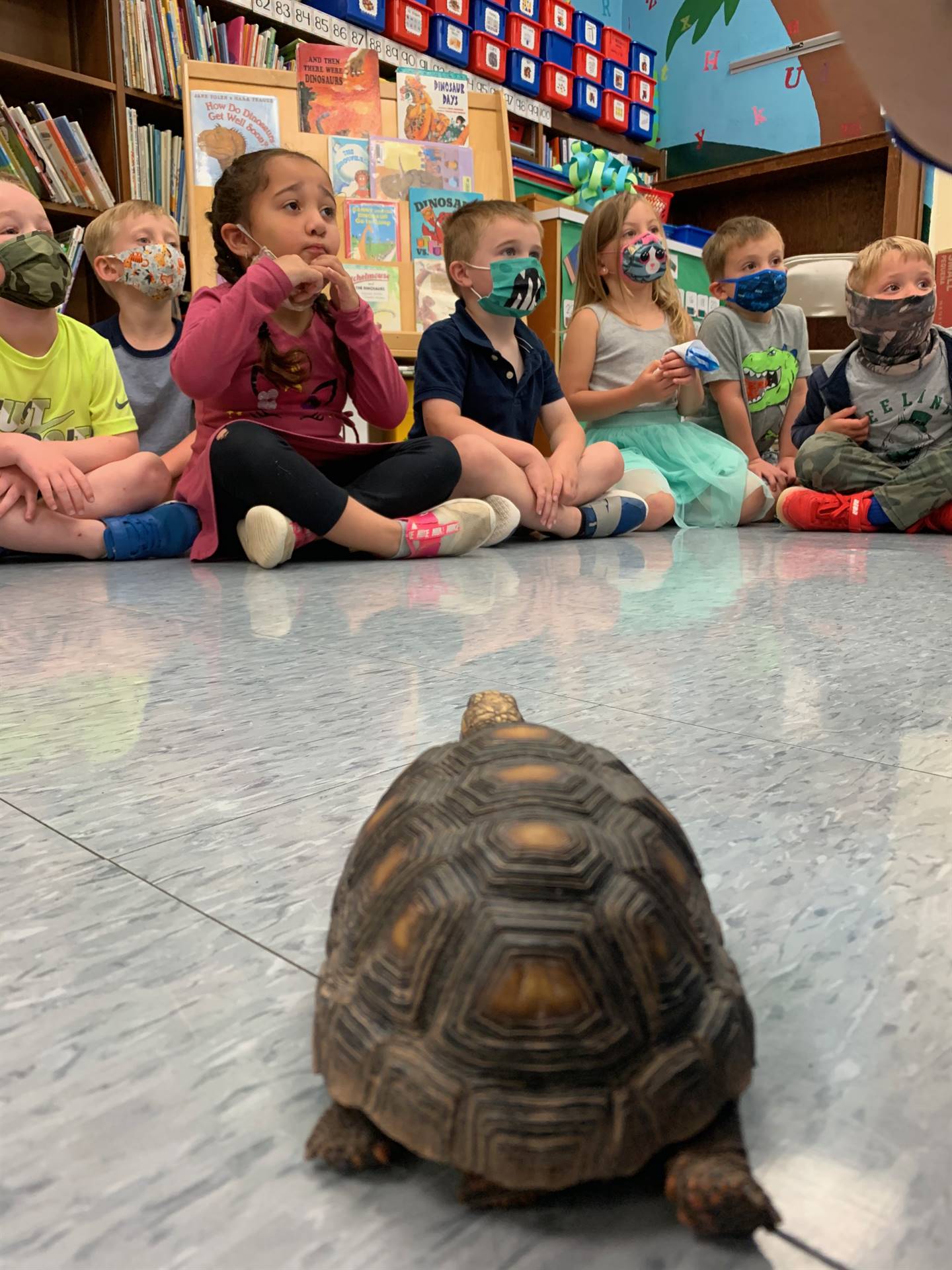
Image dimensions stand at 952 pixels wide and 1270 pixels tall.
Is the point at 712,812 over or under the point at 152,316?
under

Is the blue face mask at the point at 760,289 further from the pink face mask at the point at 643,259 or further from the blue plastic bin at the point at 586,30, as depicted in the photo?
the blue plastic bin at the point at 586,30

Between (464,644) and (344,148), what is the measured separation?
261cm

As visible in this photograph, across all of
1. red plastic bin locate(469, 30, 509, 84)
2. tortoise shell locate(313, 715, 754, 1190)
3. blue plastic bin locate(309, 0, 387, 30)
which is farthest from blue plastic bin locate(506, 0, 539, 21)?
tortoise shell locate(313, 715, 754, 1190)

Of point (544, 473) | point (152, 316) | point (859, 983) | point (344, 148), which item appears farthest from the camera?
point (344, 148)

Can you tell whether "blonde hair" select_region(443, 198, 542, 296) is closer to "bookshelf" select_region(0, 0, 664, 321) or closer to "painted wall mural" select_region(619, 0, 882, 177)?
"bookshelf" select_region(0, 0, 664, 321)

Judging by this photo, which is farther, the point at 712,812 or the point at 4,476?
the point at 4,476

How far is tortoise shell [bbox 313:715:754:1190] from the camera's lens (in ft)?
0.97

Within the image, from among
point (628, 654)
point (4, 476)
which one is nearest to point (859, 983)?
point (628, 654)

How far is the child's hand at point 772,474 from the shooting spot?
119 inches

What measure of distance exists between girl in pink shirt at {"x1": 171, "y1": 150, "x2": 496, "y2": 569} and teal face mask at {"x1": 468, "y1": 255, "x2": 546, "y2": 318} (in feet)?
1.29

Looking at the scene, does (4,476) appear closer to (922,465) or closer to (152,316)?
(152,316)

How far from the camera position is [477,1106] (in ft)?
0.97

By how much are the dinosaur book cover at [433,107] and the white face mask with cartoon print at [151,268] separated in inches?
47.8

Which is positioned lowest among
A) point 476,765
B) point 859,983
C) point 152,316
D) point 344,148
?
point 859,983
